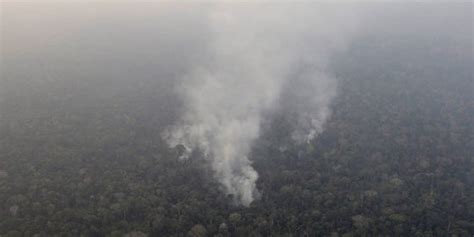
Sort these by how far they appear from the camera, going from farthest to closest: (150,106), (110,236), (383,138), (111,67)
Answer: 1. (111,67)
2. (150,106)
3. (383,138)
4. (110,236)

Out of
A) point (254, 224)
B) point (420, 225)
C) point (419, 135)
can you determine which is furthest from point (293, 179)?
point (419, 135)

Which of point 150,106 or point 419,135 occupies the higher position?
point 150,106

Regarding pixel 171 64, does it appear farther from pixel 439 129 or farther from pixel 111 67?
pixel 439 129

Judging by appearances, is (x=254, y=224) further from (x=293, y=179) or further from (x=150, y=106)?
(x=150, y=106)

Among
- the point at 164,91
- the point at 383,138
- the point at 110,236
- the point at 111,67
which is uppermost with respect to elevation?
the point at 111,67

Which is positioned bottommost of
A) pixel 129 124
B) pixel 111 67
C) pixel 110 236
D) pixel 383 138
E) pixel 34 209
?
pixel 110 236

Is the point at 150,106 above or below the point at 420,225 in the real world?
above

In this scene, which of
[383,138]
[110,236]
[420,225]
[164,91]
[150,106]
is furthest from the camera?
[164,91]

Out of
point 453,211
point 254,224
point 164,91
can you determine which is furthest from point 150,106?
point 453,211

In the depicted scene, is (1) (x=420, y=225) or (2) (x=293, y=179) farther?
(2) (x=293, y=179)
